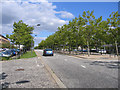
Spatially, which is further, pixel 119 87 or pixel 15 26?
pixel 15 26

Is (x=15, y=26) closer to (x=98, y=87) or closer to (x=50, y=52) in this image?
(x=50, y=52)

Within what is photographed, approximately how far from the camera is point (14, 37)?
22.0 metres

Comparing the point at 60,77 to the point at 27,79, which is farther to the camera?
the point at 60,77

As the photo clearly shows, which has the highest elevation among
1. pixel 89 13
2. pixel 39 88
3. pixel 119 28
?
pixel 89 13

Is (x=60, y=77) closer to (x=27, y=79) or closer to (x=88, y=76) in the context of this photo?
(x=88, y=76)

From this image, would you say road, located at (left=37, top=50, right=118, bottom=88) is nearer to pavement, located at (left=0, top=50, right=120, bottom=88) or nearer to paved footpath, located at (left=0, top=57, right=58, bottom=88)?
pavement, located at (left=0, top=50, right=120, bottom=88)

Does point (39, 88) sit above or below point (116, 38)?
below

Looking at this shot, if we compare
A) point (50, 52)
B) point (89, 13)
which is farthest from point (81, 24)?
point (50, 52)

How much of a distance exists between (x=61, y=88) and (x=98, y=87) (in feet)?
4.60

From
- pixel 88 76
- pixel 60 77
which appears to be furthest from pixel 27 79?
pixel 88 76

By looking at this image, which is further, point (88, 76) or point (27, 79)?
point (88, 76)

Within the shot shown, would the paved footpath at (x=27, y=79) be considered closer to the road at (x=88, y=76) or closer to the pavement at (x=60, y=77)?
the pavement at (x=60, y=77)

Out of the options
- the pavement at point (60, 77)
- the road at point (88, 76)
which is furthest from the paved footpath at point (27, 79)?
the road at point (88, 76)

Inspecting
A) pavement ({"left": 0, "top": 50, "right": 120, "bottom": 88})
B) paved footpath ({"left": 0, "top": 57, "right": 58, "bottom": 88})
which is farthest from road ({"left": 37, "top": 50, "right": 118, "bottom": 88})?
paved footpath ({"left": 0, "top": 57, "right": 58, "bottom": 88})
